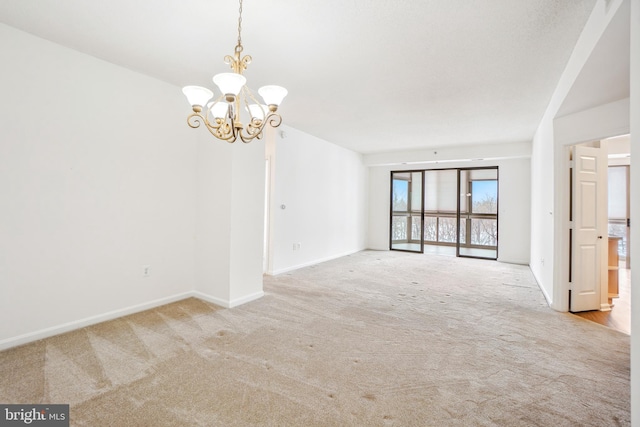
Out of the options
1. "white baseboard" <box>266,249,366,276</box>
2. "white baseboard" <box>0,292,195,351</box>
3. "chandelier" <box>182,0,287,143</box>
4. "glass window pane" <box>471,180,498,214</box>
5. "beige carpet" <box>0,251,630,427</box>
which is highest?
"chandelier" <box>182,0,287,143</box>

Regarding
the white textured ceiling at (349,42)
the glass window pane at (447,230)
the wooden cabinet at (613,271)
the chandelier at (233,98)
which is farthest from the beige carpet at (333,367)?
the glass window pane at (447,230)

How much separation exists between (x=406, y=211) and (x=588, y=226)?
4.53m

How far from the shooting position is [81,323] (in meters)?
2.88

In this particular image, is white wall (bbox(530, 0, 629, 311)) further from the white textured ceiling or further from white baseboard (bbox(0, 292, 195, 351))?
white baseboard (bbox(0, 292, 195, 351))

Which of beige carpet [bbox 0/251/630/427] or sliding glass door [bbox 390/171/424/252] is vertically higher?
sliding glass door [bbox 390/171/424/252]

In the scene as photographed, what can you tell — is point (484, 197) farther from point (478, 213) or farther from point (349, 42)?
point (349, 42)

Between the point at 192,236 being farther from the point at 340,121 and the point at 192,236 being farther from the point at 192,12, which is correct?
the point at 340,121

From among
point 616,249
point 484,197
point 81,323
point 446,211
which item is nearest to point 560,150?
point 616,249

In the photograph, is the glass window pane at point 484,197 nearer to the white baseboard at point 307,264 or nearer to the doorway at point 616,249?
the doorway at point 616,249

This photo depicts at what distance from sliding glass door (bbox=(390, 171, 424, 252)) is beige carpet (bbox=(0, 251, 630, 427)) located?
168 inches

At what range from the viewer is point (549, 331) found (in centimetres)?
296

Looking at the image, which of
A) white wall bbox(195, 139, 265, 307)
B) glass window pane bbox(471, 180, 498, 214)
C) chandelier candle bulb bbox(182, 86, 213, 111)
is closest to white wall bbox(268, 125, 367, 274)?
white wall bbox(195, 139, 265, 307)

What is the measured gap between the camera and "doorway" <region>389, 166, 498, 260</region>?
707 centimetres

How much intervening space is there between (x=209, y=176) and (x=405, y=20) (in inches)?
104
